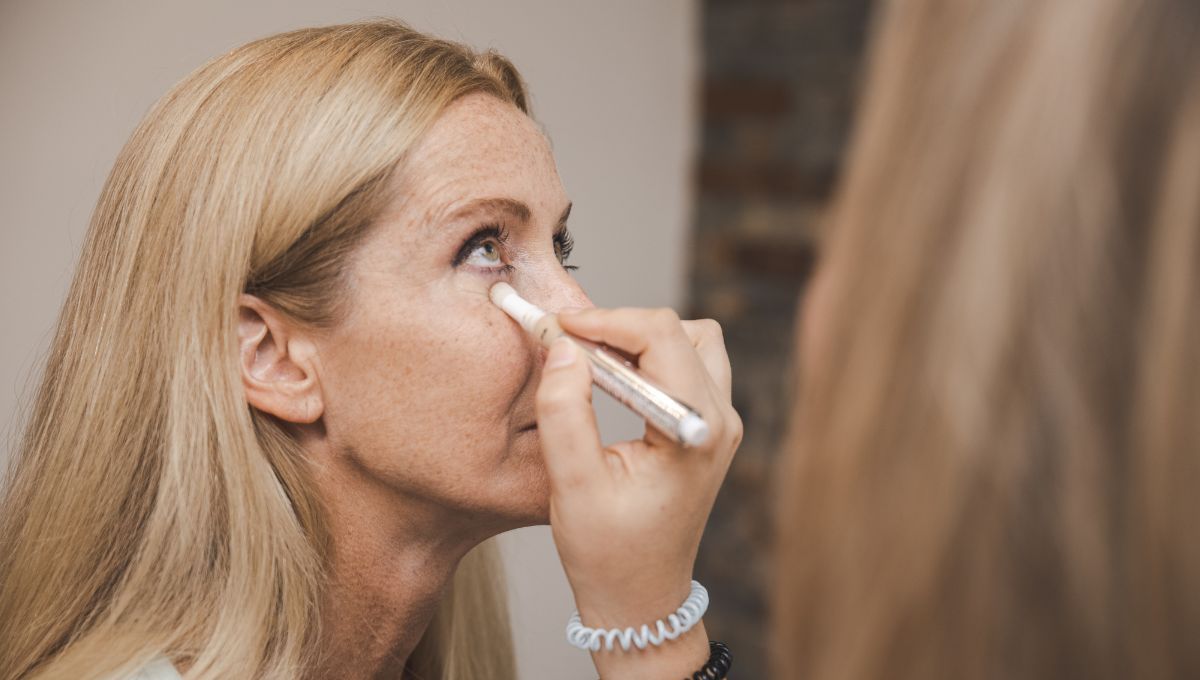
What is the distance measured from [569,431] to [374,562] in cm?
31

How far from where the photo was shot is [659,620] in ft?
2.31

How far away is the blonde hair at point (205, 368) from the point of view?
821 millimetres

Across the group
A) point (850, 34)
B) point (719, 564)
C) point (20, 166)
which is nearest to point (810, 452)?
point (20, 166)

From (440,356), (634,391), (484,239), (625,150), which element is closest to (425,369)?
(440,356)

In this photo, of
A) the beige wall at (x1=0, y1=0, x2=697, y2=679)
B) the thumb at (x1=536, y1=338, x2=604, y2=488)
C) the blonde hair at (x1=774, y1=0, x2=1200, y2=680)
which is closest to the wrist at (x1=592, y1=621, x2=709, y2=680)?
the thumb at (x1=536, y1=338, x2=604, y2=488)

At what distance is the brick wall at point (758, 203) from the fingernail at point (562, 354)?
3.09 ft

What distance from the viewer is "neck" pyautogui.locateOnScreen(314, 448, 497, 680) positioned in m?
0.89

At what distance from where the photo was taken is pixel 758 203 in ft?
5.48

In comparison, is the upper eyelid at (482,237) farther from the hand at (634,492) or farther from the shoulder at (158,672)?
the shoulder at (158,672)

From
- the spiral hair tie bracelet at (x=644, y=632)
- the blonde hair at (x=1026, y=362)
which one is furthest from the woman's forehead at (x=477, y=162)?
the blonde hair at (x=1026, y=362)

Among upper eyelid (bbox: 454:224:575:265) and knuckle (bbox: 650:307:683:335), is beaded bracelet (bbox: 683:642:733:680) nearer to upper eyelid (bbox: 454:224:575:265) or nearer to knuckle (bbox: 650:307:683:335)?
knuckle (bbox: 650:307:683:335)

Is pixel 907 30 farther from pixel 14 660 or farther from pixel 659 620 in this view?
pixel 14 660

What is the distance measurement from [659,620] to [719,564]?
1169mm

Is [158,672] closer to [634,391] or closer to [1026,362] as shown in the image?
[634,391]
